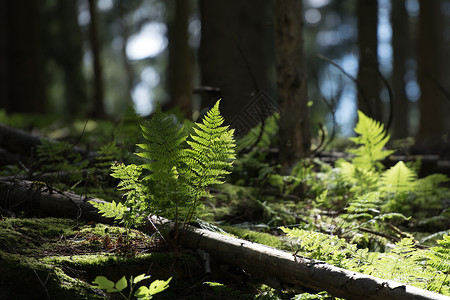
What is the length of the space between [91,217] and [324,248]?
1664 mm

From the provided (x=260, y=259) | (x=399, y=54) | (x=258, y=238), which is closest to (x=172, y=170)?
(x=260, y=259)

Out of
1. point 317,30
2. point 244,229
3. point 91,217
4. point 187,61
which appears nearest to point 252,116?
point 244,229

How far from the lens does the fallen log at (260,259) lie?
6.63 ft

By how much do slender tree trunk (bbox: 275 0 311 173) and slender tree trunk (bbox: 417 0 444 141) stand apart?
7100 mm

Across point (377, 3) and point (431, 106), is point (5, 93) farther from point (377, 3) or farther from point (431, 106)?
point (431, 106)

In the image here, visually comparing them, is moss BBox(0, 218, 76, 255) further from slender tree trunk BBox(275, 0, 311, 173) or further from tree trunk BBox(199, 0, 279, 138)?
tree trunk BBox(199, 0, 279, 138)

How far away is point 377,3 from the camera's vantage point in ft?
27.9

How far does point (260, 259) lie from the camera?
2348mm

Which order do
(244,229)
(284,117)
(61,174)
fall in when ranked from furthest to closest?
(284,117) < (61,174) < (244,229)

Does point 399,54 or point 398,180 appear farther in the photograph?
point 399,54

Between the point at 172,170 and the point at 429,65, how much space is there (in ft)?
34.2

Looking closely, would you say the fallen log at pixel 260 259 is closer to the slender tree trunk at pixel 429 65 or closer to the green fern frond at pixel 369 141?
the green fern frond at pixel 369 141

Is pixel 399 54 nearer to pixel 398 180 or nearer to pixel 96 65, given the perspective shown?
pixel 96 65

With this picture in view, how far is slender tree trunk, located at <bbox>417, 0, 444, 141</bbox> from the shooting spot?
1048 cm
